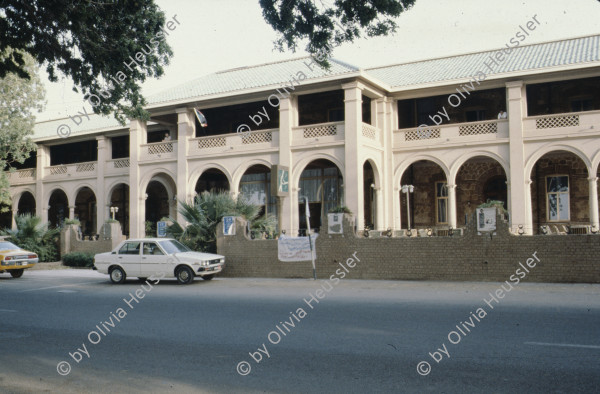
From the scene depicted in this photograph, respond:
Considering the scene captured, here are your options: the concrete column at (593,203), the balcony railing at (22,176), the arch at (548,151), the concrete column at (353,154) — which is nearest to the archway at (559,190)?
the arch at (548,151)

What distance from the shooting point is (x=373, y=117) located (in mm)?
25250

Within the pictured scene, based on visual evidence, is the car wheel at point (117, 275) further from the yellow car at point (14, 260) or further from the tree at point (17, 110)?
the tree at point (17, 110)

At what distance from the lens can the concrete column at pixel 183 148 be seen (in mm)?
27062

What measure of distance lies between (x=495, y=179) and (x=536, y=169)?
1887 millimetres

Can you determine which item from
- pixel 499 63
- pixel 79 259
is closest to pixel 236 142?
pixel 79 259

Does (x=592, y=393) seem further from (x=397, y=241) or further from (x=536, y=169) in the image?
(x=536, y=169)

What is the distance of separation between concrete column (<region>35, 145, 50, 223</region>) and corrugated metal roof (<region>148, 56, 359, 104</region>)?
30.6ft

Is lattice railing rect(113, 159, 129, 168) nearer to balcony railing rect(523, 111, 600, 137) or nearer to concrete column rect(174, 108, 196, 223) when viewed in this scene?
concrete column rect(174, 108, 196, 223)

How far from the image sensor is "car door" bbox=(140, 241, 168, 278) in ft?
56.5

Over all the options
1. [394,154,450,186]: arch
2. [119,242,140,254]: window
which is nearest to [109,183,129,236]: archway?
[119,242,140,254]: window

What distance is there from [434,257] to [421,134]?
9325mm

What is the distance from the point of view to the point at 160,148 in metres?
28.5

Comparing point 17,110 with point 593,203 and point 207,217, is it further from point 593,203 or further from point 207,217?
point 593,203

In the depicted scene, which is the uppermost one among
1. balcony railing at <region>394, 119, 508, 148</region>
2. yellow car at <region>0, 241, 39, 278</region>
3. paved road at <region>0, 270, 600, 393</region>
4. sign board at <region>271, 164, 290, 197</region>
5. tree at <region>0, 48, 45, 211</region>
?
tree at <region>0, 48, 45, 211</region>
